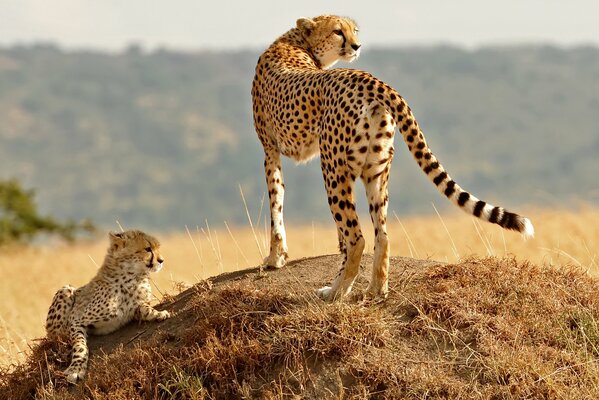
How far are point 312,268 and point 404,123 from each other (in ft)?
3.92

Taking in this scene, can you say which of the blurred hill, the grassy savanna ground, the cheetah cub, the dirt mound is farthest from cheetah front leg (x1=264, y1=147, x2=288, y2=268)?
the blurred hill

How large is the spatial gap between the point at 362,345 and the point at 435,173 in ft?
3.20

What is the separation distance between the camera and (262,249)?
9742 millimetres

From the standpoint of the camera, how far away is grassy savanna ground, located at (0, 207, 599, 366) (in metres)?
10.5

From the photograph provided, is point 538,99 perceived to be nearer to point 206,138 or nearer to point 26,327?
point 206,138

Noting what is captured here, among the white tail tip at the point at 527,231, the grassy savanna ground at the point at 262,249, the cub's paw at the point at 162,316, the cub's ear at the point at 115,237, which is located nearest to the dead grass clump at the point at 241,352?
the cub's paw at the point at 162,316

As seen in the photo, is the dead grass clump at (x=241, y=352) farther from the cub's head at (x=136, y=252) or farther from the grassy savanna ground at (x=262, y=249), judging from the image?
the grassy savanna ground at (x=262, y=249)

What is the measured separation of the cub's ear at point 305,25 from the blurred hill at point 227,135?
107062mm

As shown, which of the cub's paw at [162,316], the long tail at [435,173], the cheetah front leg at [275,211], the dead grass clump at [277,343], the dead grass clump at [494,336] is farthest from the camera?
the cheetah front leg at [275,211]

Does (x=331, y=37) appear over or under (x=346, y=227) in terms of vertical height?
over

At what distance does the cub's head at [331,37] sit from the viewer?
7.06m

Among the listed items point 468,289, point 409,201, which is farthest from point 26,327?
point 409,201

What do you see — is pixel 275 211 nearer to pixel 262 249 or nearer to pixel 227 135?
pixel 262 249

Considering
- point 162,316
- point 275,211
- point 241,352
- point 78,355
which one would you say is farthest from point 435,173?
point 78,355
